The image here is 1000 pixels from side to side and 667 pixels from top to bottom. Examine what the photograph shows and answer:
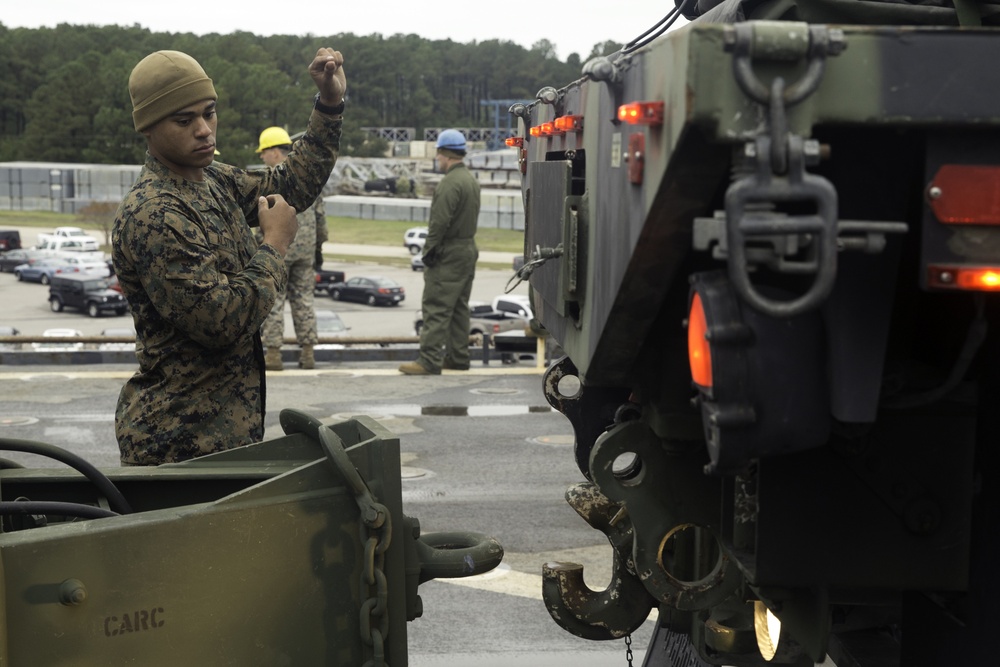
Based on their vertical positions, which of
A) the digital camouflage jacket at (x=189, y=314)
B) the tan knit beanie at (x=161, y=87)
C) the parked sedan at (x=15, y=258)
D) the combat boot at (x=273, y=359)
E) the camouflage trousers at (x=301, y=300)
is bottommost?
the parked sedan at (x=15, y=258)

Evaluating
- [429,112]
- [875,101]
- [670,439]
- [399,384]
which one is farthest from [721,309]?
[429,112]

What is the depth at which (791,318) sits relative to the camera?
7.86ft

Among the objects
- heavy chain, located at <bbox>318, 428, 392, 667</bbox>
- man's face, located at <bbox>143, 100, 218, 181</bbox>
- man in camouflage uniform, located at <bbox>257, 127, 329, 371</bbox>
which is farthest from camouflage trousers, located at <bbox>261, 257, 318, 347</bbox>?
heavy chain, located at <bbox>318, 428, 392, 667</bbox>

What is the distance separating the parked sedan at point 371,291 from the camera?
43312mm

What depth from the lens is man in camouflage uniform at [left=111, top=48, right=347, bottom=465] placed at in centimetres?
370

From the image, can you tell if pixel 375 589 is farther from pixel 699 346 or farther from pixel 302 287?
pixel 302 287

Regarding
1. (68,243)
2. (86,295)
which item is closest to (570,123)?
(86,295)

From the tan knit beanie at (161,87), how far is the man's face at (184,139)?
0.08ft

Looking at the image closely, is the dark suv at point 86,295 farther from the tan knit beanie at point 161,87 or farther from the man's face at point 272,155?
the tan knit beanie at point 161,87

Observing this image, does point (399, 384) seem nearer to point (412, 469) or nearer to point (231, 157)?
point (412, 469)

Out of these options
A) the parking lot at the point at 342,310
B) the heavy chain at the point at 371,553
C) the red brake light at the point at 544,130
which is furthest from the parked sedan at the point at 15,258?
the heavy chain at the point at 371,553

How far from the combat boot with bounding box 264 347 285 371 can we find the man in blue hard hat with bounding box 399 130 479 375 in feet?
3.35

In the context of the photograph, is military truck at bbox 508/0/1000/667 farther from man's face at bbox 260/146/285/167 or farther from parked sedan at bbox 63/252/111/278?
parked sedan at bbox 63/252/111/278

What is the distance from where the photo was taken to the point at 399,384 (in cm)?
1112
